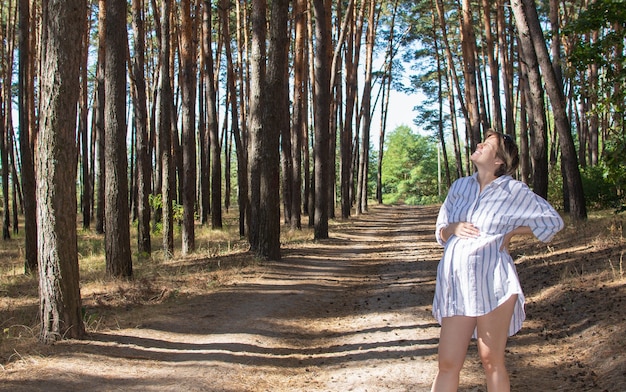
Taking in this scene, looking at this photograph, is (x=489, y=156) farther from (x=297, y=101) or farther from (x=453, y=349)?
(x=297, y=101)

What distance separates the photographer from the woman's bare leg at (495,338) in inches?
140

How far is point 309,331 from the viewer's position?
7.56 metres

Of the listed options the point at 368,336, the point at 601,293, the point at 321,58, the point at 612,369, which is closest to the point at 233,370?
the point at 368,336

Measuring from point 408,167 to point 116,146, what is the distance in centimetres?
6265

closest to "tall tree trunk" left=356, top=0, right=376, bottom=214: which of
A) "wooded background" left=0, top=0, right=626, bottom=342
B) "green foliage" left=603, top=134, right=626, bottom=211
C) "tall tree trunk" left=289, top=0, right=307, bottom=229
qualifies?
"wooded background" left=0, top=0, right=626, bottom=342

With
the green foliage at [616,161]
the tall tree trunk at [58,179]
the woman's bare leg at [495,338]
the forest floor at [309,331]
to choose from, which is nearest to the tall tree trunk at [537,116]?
the forest floor at [309,331]

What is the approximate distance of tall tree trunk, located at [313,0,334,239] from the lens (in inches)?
727

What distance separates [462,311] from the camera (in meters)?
3.58

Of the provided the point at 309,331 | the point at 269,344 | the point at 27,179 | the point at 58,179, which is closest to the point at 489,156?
the point at 269,344

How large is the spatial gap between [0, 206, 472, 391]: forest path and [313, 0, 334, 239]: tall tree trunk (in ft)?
22.5

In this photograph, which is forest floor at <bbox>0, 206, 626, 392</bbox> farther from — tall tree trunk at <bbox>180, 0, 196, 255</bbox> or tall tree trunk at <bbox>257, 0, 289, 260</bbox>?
tall tree trunk at <bbox>180, 0, 196, 255</bbox>

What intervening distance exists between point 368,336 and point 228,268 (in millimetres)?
5493

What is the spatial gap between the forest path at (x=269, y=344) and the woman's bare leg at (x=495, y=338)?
64.1 inches

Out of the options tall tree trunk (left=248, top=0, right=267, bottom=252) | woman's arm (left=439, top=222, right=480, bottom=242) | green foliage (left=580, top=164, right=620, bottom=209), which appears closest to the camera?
woman's arm (left=439, top=222, right=480, bottom=242)
